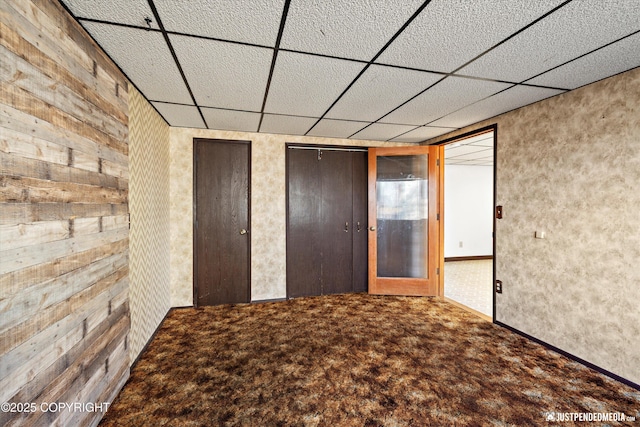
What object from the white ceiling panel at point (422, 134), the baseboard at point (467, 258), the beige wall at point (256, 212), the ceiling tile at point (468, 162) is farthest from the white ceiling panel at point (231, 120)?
the baseboard at point (467, 258)

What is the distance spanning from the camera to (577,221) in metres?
2.39

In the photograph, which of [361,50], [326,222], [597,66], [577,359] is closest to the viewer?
[361,50]

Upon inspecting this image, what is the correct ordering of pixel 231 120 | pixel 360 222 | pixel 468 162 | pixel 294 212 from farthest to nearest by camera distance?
pixel 468 162 → pixel 360 222 → pixel 294 212 → pixel 231 120

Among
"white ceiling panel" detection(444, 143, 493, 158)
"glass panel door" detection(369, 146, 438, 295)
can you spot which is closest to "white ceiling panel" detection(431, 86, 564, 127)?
"glass panel door" detection(369, 146, 438, 295)

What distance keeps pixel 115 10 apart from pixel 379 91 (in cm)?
185

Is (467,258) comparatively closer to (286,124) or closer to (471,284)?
(471,284)

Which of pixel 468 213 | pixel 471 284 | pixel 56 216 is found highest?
pixel 56 216

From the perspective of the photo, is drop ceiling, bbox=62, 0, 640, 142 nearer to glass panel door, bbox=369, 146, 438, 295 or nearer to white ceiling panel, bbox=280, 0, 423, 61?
white ceiling panel, bbox=280, 0, 423, 61

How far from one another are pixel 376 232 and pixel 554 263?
2.08m

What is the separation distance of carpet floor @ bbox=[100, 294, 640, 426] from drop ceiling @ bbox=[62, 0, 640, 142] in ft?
7.67

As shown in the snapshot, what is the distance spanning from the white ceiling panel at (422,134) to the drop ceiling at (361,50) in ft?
2.66

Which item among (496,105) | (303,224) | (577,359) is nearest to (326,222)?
(303,224)

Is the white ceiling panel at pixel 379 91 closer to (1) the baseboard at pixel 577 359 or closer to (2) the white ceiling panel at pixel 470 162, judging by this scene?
(1) the baseboard at pixel 577 359

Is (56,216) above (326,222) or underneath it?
above
